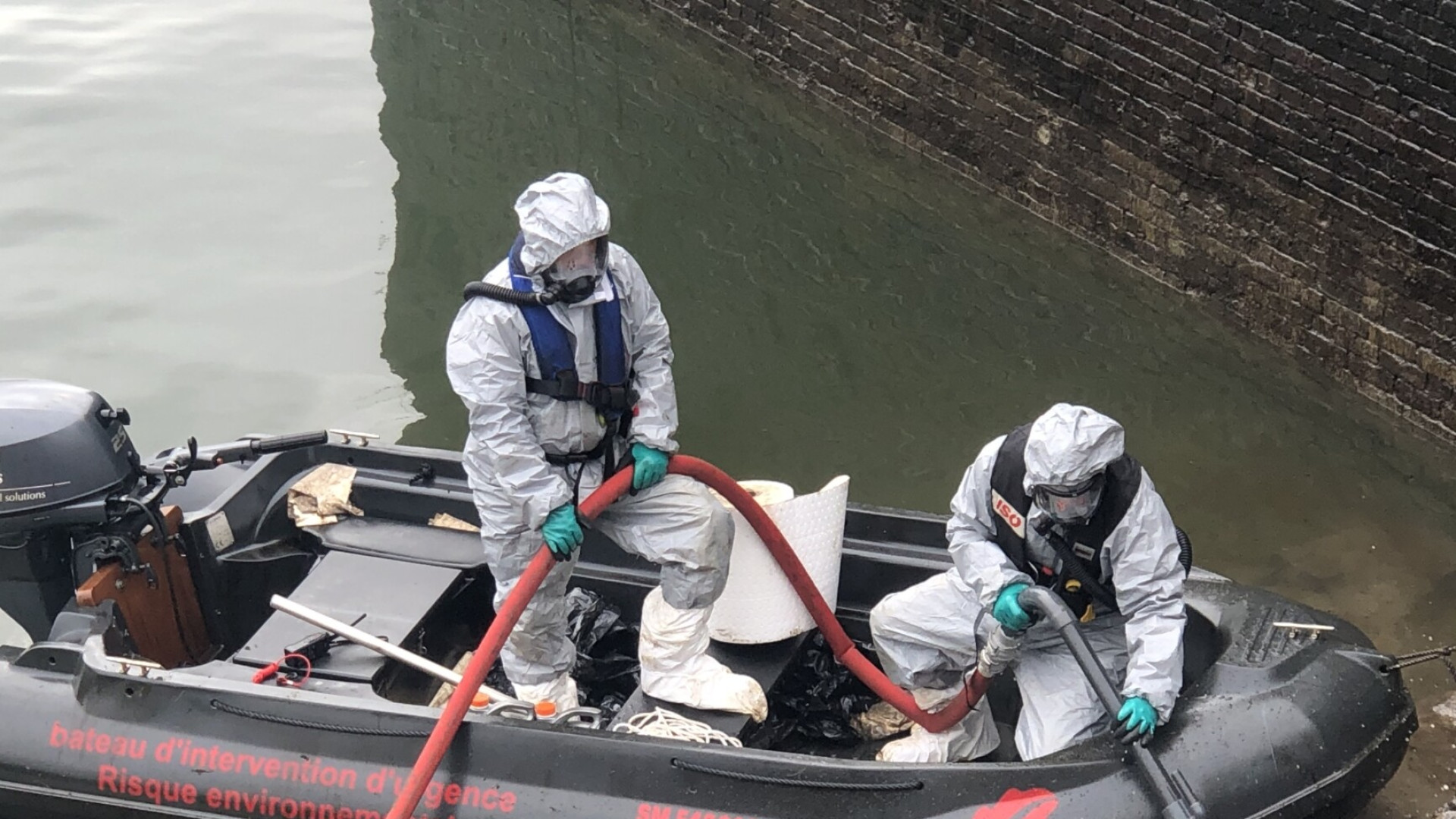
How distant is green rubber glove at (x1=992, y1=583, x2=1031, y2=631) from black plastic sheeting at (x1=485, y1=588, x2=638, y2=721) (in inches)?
54.9

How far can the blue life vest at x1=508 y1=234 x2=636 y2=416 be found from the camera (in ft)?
12.0

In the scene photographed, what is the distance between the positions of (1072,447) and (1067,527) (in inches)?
13.4

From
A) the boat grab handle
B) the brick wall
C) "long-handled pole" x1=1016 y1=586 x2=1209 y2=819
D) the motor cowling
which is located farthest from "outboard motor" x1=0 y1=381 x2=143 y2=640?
the brick wall

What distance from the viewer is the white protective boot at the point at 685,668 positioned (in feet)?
13.0

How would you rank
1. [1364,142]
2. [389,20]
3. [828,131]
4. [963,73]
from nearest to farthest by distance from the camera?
[1364,142]
[963,73]
[828,131]
[389,20]

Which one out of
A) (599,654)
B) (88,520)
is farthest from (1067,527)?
(88,520)

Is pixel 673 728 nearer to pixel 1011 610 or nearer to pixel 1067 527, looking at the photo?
pixel 1011 610

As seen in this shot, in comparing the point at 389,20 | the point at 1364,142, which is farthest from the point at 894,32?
the point at 389,20

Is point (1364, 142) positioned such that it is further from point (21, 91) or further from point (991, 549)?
point (21, 91)

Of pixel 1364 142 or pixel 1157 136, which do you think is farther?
pixel 1157 136

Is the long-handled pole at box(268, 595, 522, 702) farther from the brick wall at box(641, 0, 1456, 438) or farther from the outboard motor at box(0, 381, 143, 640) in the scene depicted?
the brick wall at box(641, 0, 1456, 438)

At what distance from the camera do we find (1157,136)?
277 inches

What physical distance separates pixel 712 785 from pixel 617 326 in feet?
3.95

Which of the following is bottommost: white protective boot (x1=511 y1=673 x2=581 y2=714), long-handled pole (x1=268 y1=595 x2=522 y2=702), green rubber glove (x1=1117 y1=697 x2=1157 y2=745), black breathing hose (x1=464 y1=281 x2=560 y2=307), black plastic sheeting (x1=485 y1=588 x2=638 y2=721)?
black plastic sheeting (x1=485 y1=588 x2=638 y2=721)
